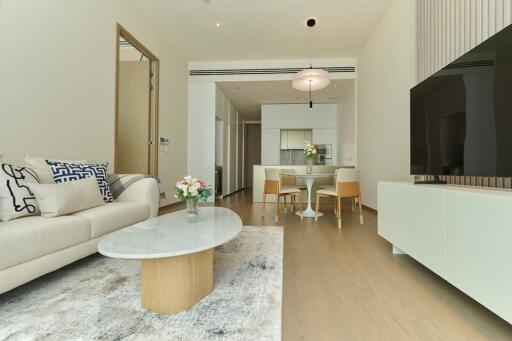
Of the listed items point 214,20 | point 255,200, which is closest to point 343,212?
point 255,200

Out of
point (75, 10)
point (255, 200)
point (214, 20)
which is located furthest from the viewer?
point (255, 200)

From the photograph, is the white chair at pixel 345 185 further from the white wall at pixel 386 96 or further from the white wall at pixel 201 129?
the white wall at pixel 201 129

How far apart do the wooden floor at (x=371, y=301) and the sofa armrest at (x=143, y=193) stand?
59.7 inches

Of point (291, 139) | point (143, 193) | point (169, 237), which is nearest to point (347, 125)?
point (291, 139)

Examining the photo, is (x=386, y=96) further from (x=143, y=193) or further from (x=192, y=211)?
(x=143, y=193)

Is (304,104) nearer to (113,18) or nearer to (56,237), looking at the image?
(113,18)

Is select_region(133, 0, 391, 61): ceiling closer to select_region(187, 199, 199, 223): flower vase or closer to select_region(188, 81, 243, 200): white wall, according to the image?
select_region(188, 81, 243, 200): white wall

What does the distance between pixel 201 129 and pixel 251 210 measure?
2496mm

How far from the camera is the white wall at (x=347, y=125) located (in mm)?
6012

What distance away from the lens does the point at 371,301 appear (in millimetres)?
1488

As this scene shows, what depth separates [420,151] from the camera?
2.26 metres

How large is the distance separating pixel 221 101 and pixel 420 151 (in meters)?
5.25

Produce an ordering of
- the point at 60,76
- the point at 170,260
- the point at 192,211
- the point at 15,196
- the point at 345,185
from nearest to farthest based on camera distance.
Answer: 1. the point at 170,260
2. the point at 15,196
3. the point at 192,211
4. the point at 60,76
5. the point at 345,185

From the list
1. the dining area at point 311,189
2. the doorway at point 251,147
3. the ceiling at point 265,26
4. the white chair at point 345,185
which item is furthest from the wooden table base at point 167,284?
the doorway at point 251,147
